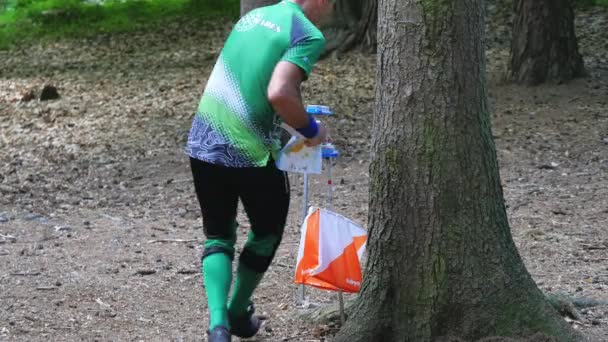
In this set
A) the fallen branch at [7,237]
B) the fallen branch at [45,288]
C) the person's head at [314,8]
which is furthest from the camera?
the fallen branch at [7,237]

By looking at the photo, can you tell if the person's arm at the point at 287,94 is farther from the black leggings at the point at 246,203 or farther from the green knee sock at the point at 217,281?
the green knee sock at the point at 217,281

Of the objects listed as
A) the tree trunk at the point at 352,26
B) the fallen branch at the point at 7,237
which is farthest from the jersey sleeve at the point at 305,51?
the tree trunk at the point at 352,26

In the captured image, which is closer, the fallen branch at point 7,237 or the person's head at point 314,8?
the person's head at point 314,8

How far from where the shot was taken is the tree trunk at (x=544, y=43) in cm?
1009

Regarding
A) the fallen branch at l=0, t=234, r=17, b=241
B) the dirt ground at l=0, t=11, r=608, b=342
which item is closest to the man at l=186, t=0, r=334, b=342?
the dirt ground at l=0, t=11, r=608, b=342

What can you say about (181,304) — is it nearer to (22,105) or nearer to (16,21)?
(22,105)

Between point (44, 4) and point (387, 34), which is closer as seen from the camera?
point (387, 34)

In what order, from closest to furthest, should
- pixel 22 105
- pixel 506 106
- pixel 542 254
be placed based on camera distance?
pixel 542 254, pixel 506 106, pixel 22 105

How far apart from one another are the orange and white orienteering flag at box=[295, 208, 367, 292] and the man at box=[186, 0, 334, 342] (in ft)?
0.47

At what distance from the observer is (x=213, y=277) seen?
4188 mm

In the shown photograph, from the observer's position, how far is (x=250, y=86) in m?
3.97

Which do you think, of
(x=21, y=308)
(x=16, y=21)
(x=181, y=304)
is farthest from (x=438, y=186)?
(x=16, y=21)

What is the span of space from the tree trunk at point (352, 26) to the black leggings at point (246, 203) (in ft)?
28.7

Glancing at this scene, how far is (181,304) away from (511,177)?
356 cm
